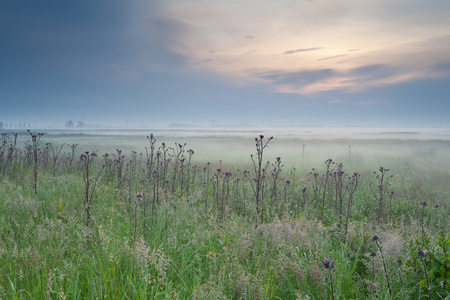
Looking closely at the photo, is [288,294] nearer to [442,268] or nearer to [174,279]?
[174,279]

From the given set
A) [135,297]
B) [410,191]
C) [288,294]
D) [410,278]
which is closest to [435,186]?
[410,191]

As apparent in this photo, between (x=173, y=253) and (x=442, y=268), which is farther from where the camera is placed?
(x=173, y=253)

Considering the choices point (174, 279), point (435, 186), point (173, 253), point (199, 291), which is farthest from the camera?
point (435, 186)

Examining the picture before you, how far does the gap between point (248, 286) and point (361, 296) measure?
1.26 metres

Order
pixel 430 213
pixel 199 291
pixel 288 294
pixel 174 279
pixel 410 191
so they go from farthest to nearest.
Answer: pixel 410 191
pixel 430 213
pixel 174 279
pixel 288 294
pixel 199 291

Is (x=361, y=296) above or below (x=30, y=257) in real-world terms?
below

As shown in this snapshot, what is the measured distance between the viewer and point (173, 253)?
3781 mm

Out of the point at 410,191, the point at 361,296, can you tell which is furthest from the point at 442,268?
the point at 410,191

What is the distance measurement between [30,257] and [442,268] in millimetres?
4468

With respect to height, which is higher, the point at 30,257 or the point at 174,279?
the point at 30,257

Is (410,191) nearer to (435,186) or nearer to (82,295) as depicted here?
(435,186)

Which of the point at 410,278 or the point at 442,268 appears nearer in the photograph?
the point at 442,268

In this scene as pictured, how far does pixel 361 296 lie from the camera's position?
306cm

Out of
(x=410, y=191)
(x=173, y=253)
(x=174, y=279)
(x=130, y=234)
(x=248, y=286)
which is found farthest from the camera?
(x=410, y=191)
